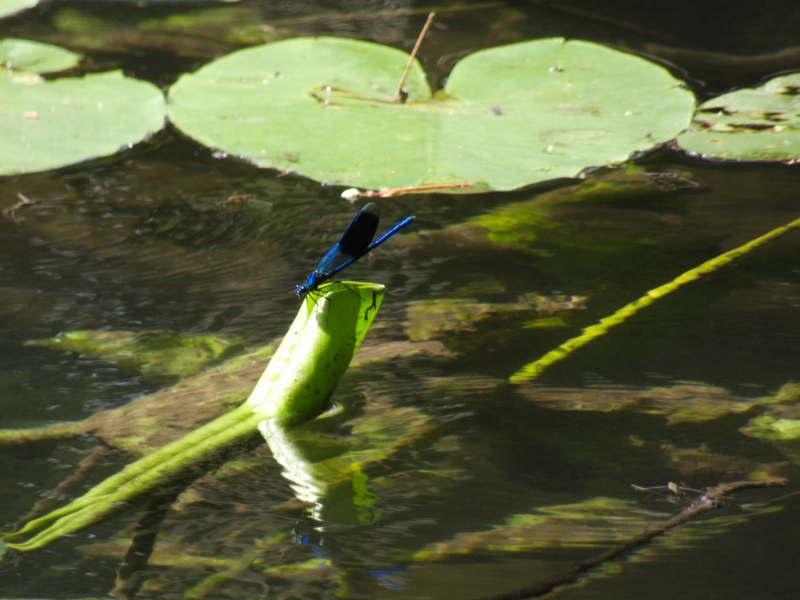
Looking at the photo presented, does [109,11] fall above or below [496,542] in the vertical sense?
above

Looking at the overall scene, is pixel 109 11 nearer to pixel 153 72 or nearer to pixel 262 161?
pixel 153 72

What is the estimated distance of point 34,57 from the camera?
321 cm

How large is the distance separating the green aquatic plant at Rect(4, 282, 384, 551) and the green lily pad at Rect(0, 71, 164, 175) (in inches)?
54.8

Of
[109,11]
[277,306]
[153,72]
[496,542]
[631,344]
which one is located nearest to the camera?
[496,542]

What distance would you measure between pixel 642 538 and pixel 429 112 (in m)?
1.73

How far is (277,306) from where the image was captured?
5.26 ft

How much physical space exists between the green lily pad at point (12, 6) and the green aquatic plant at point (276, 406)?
3.61m

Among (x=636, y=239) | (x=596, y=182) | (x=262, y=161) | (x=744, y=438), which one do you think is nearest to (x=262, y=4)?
(x=262, y=161)

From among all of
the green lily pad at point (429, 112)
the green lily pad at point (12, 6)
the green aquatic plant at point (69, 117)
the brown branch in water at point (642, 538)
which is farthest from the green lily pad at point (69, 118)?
the brown branch in water at point (642, 538)

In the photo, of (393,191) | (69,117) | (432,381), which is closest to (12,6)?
(69,117)

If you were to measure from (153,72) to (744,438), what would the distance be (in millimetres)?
2910

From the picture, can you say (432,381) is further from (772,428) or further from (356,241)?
(772,428)

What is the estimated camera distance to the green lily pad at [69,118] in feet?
7.41

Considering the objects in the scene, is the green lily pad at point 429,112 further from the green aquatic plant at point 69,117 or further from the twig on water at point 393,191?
the green aquatic plant at point 69,117
